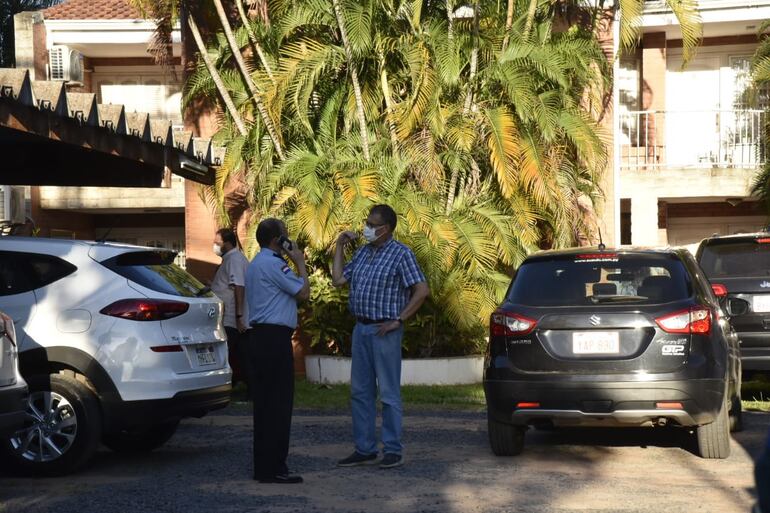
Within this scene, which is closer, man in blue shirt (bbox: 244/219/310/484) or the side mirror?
man in blue shirt (bbox: 244/219/310/484)

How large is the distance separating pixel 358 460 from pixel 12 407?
2.78 m

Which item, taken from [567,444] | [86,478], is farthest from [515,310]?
[86,478]

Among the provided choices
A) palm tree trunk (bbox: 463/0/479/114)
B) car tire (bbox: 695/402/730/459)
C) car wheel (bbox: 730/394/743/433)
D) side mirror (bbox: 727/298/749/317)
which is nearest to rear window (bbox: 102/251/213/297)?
car tire (bbox: 695/402/730/459)

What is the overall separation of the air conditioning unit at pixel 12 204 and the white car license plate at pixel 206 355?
16165mm

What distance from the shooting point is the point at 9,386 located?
24.4 feet

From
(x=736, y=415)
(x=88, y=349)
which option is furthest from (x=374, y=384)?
(x=736, y=415)

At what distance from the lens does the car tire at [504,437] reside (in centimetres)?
943

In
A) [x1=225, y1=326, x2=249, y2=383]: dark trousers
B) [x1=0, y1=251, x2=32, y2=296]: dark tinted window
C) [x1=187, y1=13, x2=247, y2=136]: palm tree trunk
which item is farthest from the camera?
[x1=187, y1=13, x2=247, y2=136]: palm tree trunk

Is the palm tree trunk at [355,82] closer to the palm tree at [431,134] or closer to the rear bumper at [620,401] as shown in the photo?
the palm tree at [431,134]

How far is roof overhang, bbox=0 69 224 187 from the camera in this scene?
10453 mm

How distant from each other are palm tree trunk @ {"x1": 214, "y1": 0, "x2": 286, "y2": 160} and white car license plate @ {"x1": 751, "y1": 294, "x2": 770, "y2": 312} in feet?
23.3

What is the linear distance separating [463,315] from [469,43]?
383 cm

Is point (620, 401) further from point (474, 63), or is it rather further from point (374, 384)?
point (474, 63)

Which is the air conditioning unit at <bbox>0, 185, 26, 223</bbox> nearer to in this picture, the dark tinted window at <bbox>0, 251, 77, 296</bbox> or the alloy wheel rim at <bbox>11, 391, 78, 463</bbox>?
the dark tinted window at <bbox>0, 251, 77, 296</bbox>
